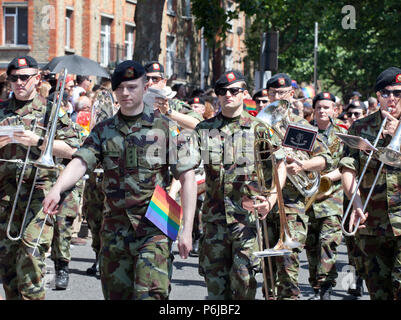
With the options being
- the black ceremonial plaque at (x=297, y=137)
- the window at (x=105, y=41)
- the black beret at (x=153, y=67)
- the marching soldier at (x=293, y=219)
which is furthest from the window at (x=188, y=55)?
the black ceremonial plaque at (x=297, y=137)

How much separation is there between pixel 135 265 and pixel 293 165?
2.66m

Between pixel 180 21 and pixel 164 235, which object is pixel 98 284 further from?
pixel 180 21

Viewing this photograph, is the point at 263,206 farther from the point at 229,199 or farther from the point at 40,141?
the point at 40,141

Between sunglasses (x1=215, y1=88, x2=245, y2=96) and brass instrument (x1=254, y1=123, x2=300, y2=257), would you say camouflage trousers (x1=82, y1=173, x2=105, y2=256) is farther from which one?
brass instrument (x1=254, y1=123, x2=300, y2=257)

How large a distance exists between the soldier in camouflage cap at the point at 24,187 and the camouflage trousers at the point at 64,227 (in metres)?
2.62

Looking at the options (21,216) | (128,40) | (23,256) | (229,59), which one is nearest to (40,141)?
(21,216)

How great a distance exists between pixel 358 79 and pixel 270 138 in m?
53.4

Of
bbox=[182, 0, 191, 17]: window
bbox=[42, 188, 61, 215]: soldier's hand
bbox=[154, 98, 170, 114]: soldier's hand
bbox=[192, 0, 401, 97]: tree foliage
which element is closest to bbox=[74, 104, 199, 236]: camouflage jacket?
bbox=[42, 188, 61, 215]: soldier's hand

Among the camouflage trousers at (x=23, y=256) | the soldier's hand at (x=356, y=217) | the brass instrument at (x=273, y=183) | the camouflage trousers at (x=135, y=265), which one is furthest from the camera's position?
the camouflage trousers at (x=23, y=256)

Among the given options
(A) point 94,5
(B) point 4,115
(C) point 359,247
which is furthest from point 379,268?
(A) point 94,5

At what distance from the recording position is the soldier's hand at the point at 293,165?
8.80m

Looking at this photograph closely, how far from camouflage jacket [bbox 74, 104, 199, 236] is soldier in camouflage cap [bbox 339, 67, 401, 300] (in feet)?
4.76

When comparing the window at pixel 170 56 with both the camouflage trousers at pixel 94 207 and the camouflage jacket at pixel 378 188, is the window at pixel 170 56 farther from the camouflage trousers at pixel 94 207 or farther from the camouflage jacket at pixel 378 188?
the camouflage jacket at pixel 378 188

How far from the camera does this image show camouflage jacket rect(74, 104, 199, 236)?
6629 mm
